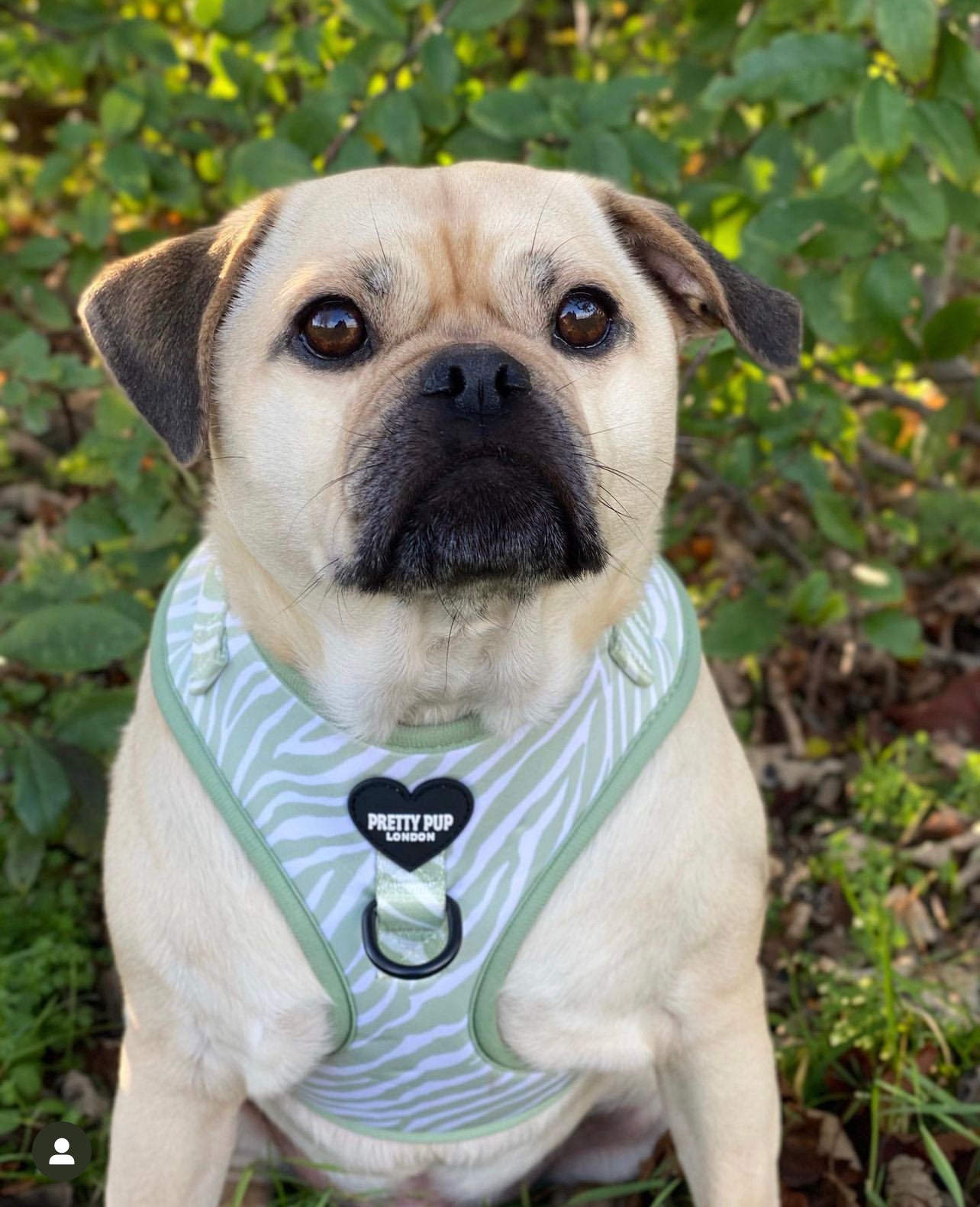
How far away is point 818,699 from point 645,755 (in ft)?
7.15

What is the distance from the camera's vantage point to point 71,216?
4316 mm

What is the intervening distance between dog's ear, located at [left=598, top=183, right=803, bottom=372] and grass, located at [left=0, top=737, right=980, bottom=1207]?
1.39 m

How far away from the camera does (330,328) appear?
2.26 m

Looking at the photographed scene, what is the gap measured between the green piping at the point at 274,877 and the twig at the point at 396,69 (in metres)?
1.85

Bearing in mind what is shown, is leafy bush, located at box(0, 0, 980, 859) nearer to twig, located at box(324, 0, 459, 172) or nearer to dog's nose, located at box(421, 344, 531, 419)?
twig, located at box(324, 0, 459, 172)

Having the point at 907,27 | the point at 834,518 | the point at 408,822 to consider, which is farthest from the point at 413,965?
the point at 907,27

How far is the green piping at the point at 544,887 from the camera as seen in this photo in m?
2.29

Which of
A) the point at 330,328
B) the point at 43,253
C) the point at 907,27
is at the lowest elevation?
the point at 43,253

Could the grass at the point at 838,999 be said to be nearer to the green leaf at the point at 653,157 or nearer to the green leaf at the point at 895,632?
the green leaf at the point at 895,632

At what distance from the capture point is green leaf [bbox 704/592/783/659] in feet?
12.3

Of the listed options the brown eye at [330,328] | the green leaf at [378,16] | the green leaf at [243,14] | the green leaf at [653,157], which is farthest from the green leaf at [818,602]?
the green leaf at [243,14]

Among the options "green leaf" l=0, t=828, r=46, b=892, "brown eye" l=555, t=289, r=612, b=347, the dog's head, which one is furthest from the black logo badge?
"green leaf" l=0, t=828, r=46, b=892

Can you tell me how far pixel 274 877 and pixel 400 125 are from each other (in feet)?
6.58

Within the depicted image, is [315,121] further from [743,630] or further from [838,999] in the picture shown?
[838,999]
